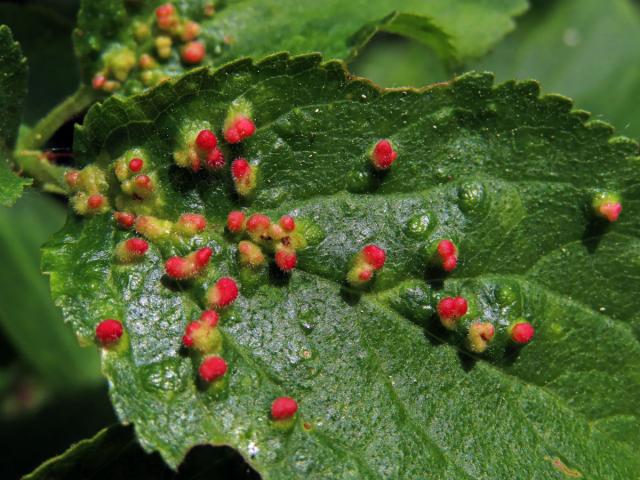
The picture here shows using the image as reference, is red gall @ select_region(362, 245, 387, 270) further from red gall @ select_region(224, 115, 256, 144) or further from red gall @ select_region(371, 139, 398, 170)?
red gall @ select_region(224, 115, 256, 144)

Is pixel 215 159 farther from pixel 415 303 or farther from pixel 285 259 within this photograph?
pixel 415 303

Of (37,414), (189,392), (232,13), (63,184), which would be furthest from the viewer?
(37,414)

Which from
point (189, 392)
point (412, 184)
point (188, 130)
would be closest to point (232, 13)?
point (188, 130)

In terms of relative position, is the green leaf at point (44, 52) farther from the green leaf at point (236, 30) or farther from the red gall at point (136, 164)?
the red gall at point (136, 164)

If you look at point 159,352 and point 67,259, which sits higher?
point 67,259

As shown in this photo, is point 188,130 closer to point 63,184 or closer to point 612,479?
point 63,184

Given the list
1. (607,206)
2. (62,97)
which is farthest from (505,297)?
(62,97)

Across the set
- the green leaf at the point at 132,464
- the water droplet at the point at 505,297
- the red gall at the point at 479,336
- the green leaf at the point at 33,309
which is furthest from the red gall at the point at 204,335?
the green leaf at the point at 33,309
